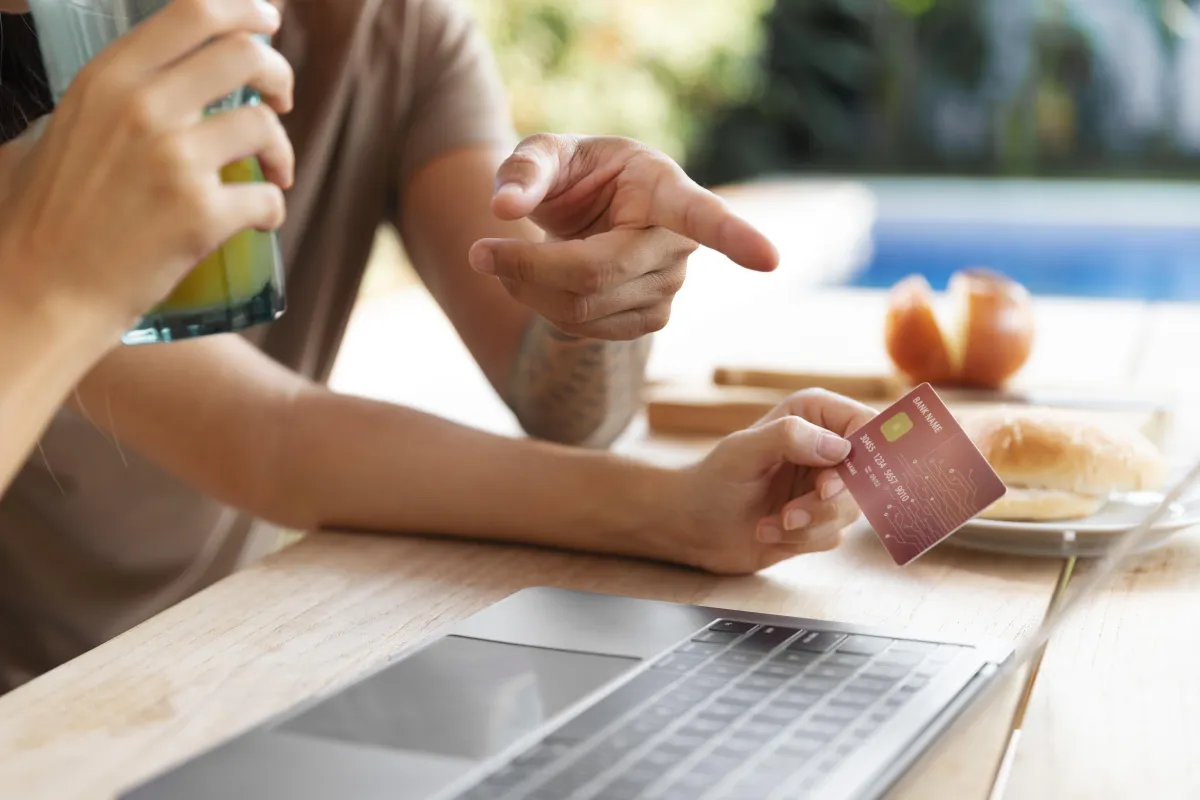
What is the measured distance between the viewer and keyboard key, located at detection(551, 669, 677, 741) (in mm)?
565

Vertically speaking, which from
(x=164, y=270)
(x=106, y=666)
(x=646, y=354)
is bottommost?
(x=106, y=666)

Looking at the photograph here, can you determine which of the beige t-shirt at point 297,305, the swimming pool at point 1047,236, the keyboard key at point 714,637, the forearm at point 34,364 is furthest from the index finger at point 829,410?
the swimming pool at point 1047,236

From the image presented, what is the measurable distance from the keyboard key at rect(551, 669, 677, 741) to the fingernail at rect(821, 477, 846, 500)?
0.22 metres

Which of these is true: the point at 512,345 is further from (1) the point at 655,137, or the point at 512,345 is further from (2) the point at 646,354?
(1) the point at 655,137

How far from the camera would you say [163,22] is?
23.9 inches

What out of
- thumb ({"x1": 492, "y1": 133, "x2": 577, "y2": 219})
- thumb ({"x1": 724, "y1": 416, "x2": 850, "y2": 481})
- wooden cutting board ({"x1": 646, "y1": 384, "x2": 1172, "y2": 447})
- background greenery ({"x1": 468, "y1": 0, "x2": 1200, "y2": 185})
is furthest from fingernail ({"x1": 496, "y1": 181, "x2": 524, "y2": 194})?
background greenery ({"x1": 468, "y1": 0, "x2": 1200, "y2": 185})

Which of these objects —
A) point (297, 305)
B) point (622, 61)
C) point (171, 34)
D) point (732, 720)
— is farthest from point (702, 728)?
point (622, 61)

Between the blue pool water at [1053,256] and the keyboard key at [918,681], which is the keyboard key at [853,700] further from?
the blue pool water at [1053,256]

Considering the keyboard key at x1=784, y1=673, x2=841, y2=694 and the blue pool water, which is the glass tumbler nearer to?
the keyboard key at x1=784, y1=673, x2=841, y2=694

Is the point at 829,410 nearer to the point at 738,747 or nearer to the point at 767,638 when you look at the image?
the point at 767,638

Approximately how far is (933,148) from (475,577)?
26.0 ft

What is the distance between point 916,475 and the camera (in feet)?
2.54

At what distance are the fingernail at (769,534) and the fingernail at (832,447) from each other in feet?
0.19

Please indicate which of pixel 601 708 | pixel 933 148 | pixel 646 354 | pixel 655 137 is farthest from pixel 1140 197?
pixel 601 708
